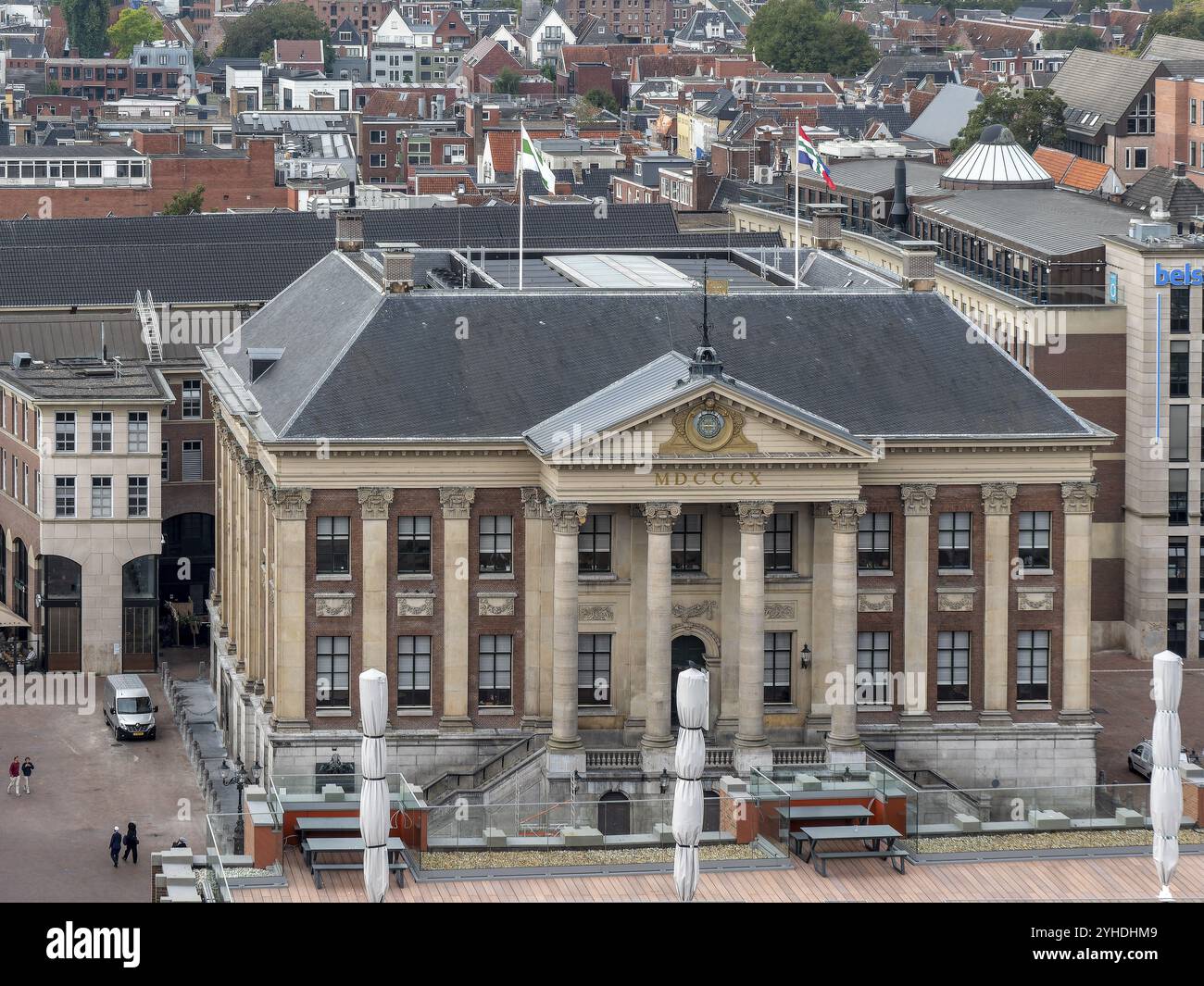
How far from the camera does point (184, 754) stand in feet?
398

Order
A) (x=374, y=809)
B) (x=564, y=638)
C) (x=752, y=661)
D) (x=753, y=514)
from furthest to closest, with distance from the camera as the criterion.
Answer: (x=752, y=661)
(x=564, y=638)
(x=753, y=514)
(x=374, y=809)

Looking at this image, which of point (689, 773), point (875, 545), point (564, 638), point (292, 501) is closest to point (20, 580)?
point (292, 501)

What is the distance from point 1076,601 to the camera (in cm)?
10925

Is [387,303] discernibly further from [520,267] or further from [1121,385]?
[1121,385]

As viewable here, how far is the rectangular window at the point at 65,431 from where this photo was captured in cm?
13438

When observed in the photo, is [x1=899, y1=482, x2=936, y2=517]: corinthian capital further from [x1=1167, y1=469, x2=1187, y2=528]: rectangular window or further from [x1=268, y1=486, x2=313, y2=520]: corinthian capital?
[x1=1167, y1=469, x2=1187, y2=528]: rectangular window

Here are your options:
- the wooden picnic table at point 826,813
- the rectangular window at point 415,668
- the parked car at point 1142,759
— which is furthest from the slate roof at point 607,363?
the wooden picnic table at point 826,813

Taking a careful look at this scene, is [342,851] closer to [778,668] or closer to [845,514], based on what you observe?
[845,514]

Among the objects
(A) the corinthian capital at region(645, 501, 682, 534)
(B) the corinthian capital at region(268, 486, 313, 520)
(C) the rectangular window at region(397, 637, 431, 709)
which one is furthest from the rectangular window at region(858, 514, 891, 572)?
(B) the corinthian capital at region(268, 486, 313, 520)

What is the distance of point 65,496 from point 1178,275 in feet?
164

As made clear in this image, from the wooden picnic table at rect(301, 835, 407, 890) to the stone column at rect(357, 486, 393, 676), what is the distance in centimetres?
2655

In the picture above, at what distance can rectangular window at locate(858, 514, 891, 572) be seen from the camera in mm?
108250
